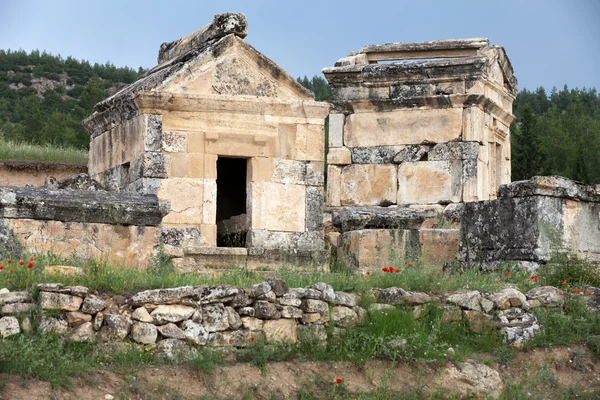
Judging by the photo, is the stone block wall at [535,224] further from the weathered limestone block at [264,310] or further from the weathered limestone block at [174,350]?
the weathered limestone block at [174,350]

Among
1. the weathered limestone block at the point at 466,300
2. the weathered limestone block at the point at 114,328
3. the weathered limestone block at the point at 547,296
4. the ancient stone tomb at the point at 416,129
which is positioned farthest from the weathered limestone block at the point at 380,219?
the weathered limestone block at the point at 114,328

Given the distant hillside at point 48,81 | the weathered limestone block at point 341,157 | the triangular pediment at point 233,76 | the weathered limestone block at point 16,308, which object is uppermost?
the distant hillside at point 48,81

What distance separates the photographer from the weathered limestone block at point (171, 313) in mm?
7340

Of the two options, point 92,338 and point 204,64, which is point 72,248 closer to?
point 92,338

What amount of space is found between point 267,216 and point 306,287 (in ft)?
13.8

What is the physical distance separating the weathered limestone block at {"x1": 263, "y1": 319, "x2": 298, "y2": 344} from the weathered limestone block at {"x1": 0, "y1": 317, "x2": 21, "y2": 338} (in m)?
1.99

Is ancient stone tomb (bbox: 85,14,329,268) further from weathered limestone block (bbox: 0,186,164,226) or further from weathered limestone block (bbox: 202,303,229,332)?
weathered limestone block (bbox: 202,303,229,332)

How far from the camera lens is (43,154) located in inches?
661

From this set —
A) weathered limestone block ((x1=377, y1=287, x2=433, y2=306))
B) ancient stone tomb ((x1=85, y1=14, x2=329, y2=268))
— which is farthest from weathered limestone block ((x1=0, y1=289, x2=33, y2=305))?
ancient stone tomb ((x1=85, y1=14, x2=329, y2=268))

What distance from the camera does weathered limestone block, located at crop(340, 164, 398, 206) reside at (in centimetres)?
1480

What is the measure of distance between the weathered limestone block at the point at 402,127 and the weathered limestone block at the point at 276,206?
280 cm

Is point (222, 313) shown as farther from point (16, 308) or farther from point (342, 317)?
point (16, 308)

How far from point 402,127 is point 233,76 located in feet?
11.4

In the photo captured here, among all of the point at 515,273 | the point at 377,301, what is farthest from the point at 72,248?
the point at 515,273
